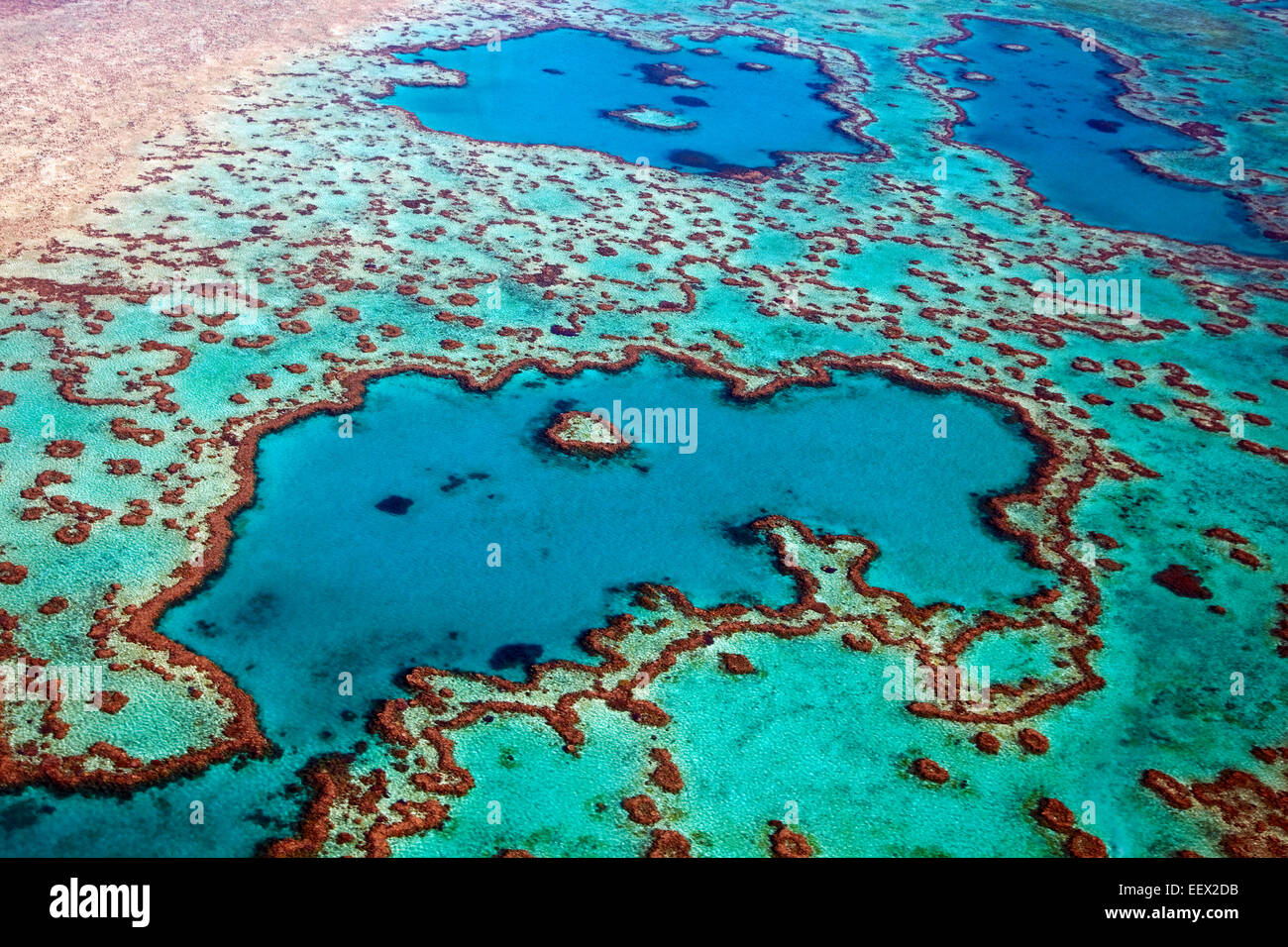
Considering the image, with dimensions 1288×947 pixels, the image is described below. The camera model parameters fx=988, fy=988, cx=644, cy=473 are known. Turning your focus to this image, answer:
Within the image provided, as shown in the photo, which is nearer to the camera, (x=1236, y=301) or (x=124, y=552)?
(x=124, y=552)

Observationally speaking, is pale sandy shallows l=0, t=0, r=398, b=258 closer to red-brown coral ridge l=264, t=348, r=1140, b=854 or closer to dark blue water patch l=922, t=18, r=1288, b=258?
red-brown coral ridge l=264, t=348, r=1140, b=854

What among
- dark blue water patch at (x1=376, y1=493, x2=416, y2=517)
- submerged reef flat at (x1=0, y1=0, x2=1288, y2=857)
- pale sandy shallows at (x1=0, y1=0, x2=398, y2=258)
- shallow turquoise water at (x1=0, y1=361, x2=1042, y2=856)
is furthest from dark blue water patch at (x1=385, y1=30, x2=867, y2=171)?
dark blue water patch at (x1=376, y1=493, x2=416, y2=517)

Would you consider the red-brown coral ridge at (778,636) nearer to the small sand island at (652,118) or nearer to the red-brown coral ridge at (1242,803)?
the red-brown coral ridge at (1242,803)

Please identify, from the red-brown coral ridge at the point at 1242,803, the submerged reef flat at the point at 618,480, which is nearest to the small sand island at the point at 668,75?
the submerged reef flat at the point at 618,480

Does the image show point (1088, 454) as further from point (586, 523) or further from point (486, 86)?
point (486, 86)

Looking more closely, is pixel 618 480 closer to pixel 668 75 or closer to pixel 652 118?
pixel 652 118

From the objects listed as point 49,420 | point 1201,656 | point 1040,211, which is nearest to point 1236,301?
point 1040,211
